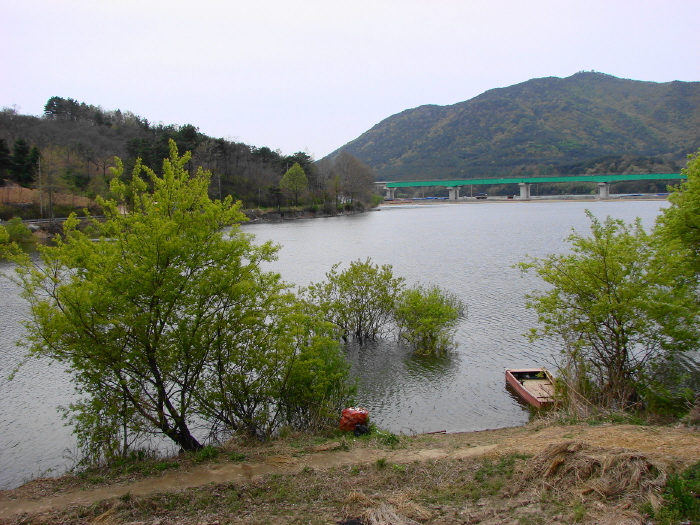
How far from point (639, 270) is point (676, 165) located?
164 meters

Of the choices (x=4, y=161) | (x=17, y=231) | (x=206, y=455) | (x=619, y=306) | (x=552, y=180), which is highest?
(x=4, y=161)

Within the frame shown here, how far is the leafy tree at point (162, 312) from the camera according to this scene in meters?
10.0

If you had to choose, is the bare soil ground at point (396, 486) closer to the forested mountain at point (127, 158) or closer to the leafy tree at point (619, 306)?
the leafy tree at point (619, 306)

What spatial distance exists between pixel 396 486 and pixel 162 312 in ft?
18.6

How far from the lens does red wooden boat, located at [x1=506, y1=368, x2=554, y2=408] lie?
589 inches

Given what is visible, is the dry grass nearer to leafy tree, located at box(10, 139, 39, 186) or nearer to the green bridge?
leafy tree, located at box(10, 139, 39, 186)

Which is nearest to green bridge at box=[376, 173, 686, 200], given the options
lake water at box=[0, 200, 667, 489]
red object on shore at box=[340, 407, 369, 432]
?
lake water at box=[0, 200, 667, 489]

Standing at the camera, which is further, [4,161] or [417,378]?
[4,161]

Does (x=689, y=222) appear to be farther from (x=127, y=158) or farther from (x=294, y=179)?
(x=294, y=179)

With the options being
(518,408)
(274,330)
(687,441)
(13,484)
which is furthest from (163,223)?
(518,408)

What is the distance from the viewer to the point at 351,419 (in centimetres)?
1257

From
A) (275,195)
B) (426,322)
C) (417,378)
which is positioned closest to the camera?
(417,378)

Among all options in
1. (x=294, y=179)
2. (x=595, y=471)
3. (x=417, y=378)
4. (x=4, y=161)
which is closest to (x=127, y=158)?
(x=4, y=161)

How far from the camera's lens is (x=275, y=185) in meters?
104
